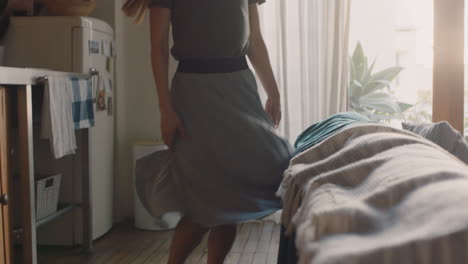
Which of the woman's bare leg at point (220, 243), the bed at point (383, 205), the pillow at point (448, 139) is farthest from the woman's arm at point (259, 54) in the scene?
the bed at point (383, 205)

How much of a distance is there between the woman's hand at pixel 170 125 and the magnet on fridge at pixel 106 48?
1559 millimetres

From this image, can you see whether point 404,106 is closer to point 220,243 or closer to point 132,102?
point 132,102

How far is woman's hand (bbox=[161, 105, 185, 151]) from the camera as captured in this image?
1.69m

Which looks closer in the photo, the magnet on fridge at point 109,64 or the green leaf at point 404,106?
the magnet on fridge at point 109,64

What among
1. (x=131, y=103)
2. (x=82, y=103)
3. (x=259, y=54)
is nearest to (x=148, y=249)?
(x=82, y=103)

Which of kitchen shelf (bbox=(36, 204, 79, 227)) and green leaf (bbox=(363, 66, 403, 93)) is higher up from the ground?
green leaf (bbox=(363, 66, 403, 93))

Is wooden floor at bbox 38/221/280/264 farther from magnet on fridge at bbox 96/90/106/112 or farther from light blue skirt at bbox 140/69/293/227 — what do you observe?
light blue skirt at bbox 140/69/293/227

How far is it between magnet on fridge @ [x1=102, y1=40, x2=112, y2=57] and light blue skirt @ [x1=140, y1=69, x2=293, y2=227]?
151cm

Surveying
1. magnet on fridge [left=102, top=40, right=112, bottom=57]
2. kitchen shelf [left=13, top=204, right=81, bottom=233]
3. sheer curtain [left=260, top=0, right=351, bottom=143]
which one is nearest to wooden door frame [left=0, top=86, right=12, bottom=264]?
kitchen shelf [left=13, top=204, right=81, bottom=233]

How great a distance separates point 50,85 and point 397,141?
6.07 ft

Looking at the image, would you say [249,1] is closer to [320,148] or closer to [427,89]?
[320,148]

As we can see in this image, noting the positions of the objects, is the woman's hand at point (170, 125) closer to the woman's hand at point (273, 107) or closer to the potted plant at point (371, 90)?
the woman's hand at point (273, 107)

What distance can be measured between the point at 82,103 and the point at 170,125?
1.16 m

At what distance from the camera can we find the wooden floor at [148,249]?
2.76m
